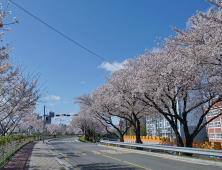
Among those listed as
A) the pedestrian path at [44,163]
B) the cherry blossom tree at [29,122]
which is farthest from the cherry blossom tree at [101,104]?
the pedestrian path at [44,163]

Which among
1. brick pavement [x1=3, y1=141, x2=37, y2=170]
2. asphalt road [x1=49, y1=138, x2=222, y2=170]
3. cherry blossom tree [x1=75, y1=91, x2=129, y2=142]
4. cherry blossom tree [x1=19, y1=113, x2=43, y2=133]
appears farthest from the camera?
cherry blossom tree [x1=19, y1=113, x2=43, y2=133]

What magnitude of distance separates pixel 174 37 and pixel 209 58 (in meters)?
2.82

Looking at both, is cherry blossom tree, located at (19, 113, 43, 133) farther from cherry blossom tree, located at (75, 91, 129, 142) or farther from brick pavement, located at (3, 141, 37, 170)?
brick pavement, located at (3, 141, 37, 170)

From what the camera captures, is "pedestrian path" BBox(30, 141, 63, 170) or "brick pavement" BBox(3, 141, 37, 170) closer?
"pedestrian path" BBox(30, 141, 63, 170)

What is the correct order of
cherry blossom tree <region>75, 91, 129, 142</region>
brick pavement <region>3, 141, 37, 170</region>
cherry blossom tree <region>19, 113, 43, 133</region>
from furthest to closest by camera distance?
cherry blossom tree <region>19, 113, 43, 133</region> < cherry blossom tree <region>75, 91, 129, 142</region> < brick pavement <region>3, 141, 37, 170</region>

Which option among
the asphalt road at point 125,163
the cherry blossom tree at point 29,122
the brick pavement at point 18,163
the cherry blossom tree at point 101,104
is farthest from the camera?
the cherry blossom tree at point 29,122

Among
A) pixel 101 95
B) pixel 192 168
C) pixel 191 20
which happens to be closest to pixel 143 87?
pixel 191 20

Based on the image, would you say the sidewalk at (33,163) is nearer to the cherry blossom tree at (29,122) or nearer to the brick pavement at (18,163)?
the brick pavement at (18,163)

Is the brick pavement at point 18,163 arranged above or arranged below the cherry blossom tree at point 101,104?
below

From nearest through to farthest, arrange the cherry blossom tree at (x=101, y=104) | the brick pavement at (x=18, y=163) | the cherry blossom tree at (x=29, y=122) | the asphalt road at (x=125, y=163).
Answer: the asphalt road at (x=125, y=163) → the brick pavement at (x=18, y=163) → the cherry blossom tree at (x=101, y=104) → the cherry blossom tree at (x=29, y=122)

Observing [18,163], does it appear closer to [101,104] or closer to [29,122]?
[101,104]

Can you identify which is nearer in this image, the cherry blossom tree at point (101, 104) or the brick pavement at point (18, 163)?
the brick pavement at point (18, 163)

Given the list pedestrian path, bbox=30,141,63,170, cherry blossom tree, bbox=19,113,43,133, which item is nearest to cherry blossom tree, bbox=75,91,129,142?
cherry blossom tree, bbox=19,113,43,133

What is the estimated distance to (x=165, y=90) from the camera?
50.9 ft
